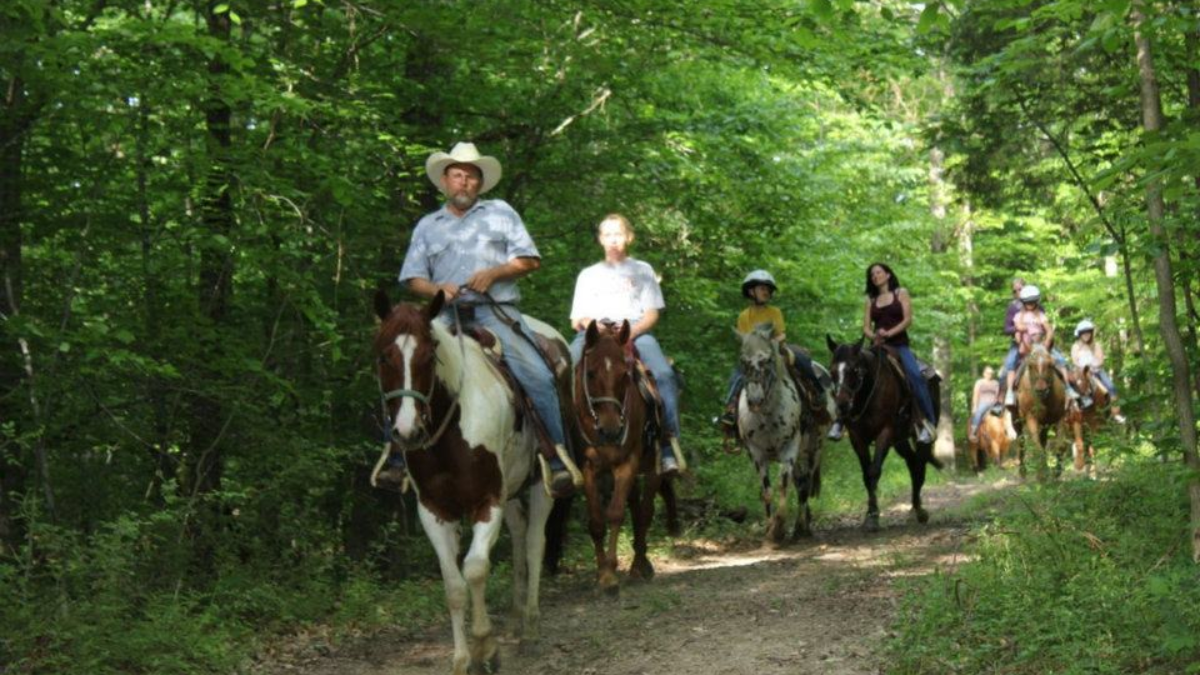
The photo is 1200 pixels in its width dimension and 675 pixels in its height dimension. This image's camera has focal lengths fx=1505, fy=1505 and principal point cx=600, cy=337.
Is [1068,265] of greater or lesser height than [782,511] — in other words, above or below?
above

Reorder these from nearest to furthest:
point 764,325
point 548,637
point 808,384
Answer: point 548,637 < point 764,325 < point 808,384

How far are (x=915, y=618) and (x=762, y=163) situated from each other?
37.9 feet

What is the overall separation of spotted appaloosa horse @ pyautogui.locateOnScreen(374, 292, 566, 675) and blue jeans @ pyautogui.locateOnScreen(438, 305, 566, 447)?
207mm

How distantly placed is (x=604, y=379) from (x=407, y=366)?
362 centimetres

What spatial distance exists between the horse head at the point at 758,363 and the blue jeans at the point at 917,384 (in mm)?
1993

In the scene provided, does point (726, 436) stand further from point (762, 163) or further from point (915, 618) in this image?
point (915, 618)

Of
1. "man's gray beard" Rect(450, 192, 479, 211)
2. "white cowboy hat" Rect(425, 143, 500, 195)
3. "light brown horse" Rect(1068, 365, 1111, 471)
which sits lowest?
"light brown horse" Rect(1068, 365, 1111, 471)

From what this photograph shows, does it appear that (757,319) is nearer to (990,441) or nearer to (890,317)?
(890,317)

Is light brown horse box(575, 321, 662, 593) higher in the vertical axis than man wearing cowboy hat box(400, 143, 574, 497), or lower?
lower

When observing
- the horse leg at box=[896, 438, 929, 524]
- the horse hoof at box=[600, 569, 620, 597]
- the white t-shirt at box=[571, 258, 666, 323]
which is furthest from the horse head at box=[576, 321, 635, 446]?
the horse leg at box=[896, 438, 929, 524]

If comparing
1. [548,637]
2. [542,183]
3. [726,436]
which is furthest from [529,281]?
[548,637]

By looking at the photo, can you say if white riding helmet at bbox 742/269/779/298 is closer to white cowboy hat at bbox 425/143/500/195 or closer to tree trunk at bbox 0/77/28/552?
white cowboy hat at bbox 425/143/500/195

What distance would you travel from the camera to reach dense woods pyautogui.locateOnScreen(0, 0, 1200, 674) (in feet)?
30.7

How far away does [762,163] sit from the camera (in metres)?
19.7
